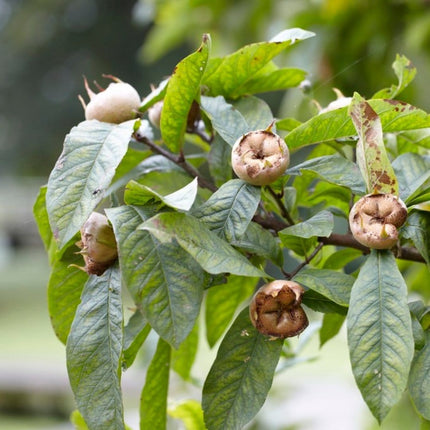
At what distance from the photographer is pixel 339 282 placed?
20.0 inches

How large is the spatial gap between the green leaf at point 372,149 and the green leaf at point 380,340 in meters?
0.06

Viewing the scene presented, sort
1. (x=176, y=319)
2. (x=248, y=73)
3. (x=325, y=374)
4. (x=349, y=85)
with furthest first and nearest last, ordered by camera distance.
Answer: (x=325, y=374) < (x=349, y=85) < (x=248, y=73) < (x=176, y=319)

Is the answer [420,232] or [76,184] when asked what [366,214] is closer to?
[420,232]

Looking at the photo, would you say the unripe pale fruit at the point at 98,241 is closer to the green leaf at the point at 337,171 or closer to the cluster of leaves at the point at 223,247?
the cluster of leaves at the point at 223,247

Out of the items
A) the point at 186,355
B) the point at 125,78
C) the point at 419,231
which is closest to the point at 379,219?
the point at 419,231

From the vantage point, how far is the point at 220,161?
2.09 ft

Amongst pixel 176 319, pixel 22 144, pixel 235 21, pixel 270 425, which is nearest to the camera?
pixel 176 319

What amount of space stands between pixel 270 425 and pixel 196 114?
108 cm

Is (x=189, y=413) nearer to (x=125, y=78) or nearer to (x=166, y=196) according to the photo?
(x=166, y=196)

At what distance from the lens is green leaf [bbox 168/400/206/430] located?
0.84m

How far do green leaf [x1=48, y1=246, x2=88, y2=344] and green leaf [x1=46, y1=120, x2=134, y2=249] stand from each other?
0.11 meters

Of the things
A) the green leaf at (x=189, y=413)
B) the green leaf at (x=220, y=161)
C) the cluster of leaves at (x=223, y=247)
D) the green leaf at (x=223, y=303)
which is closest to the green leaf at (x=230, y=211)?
the cluster of leaves at (x=223, y=247)

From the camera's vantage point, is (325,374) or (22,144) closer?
(325,374)

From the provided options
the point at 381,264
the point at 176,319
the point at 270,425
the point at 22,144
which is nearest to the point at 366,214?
the point at 381,264
